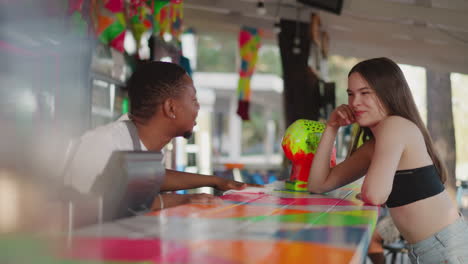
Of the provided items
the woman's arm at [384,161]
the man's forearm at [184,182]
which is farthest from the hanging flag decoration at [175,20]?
the woman's arm at [384,161]

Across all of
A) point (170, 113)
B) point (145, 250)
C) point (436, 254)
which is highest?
point (170, 113)

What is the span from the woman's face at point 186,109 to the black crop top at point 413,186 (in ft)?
2.78

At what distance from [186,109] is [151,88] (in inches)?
6.5

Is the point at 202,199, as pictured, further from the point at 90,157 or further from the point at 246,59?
the point at 246,59

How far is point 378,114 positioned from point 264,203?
2.24 feet

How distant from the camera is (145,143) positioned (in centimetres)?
202

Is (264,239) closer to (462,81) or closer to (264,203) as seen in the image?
(264,203)

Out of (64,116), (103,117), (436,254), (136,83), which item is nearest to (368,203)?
(436,254)

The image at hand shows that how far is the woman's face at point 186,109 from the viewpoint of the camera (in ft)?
6.64

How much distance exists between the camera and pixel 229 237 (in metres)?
1.01

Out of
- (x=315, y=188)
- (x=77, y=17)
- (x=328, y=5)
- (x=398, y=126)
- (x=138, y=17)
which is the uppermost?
(x=328, y=5)

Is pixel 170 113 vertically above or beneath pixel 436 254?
above

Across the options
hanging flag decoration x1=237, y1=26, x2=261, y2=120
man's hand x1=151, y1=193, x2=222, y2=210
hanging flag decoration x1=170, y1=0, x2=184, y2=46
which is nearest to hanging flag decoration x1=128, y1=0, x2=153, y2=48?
hanging flag decoration x1=170, y1=0, x2=184, y2=46

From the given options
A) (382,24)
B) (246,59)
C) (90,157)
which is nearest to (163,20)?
(90,157)
